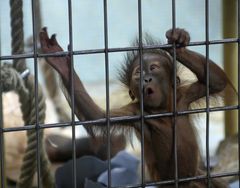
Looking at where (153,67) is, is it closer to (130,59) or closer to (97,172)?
(130,59)

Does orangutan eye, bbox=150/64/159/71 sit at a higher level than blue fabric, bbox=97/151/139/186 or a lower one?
higher

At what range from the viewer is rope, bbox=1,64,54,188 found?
1.75 meters

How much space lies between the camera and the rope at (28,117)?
1.75 metres

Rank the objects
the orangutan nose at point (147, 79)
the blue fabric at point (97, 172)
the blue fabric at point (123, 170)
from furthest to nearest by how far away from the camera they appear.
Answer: the blue fabric at point (123, 170) → the blue fabric at point (97, 172) → the orangutan nose at point (147, 79)

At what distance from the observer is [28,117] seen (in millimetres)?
1859

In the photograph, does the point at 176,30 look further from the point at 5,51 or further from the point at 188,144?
the point at 5,51

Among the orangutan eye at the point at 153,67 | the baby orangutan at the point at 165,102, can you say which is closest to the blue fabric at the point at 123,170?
the baby orangutan at the point at 165,102

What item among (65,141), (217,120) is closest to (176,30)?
(65,141)

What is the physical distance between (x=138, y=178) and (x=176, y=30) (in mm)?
841

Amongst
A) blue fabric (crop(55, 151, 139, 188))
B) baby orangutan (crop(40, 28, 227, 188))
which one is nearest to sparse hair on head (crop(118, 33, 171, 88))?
baby orangutan (crop(40, 28, 227, 188))

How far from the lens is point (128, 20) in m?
3.57

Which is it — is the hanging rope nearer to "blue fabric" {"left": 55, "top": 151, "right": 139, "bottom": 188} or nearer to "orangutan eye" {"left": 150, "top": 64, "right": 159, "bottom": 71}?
"blue fabric" {"left": 55, "top": 151, "right": 139, "bottom": 188}

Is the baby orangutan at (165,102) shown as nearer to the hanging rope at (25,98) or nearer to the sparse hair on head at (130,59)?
the sparse hair on head at (130,59)

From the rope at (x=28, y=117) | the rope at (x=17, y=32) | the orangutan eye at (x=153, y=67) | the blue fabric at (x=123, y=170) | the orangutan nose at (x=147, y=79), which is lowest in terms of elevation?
the blue fabric at (x=123, y=170)
